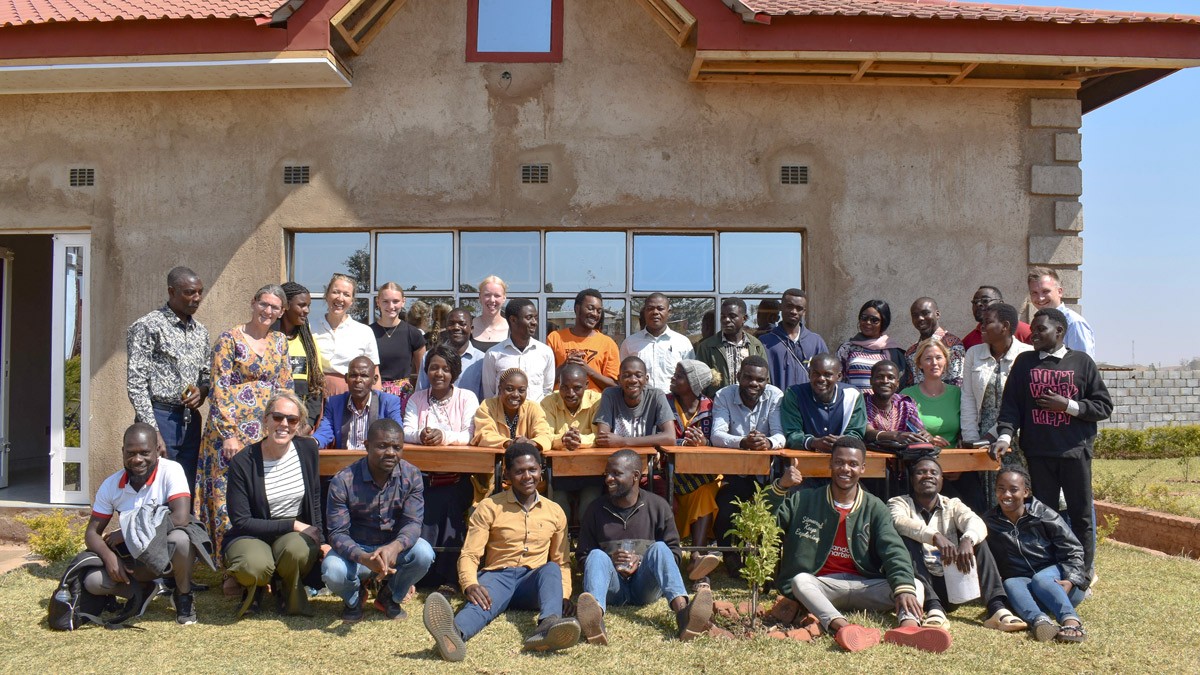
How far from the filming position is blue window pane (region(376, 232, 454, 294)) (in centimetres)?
827

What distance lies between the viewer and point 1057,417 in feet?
18.3

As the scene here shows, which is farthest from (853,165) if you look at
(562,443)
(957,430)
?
(562,443)

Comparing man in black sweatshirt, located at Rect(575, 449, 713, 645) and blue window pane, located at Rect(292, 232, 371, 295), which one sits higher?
blue window pane, located at Rect(292, 232, 371, 295)

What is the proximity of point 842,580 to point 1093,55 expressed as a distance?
16.7 feet

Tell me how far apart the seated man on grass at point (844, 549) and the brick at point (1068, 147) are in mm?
4322

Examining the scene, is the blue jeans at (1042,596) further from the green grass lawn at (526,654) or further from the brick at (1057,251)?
the brick at (1057,251)

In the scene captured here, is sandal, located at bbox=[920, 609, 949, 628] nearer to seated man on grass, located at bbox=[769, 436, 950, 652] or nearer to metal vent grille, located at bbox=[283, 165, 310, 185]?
seated man on grass, located at bbox=[769, 436, 950, 652]

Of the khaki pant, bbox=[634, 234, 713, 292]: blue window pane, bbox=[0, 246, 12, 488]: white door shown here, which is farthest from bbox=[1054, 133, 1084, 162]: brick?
bbox=[0, 246, 12, 488]: white door

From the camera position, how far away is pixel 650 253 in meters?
8.25

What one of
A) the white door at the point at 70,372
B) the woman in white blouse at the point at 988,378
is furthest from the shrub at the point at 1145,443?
the white door at the point at 70,372

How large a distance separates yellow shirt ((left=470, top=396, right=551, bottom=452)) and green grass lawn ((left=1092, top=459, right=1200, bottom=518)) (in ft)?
18.9

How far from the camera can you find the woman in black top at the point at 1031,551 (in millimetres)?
5008

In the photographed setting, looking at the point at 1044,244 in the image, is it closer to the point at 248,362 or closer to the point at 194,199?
the point at 248,362

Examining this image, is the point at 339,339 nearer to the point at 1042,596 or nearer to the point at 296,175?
the point at 296,175
